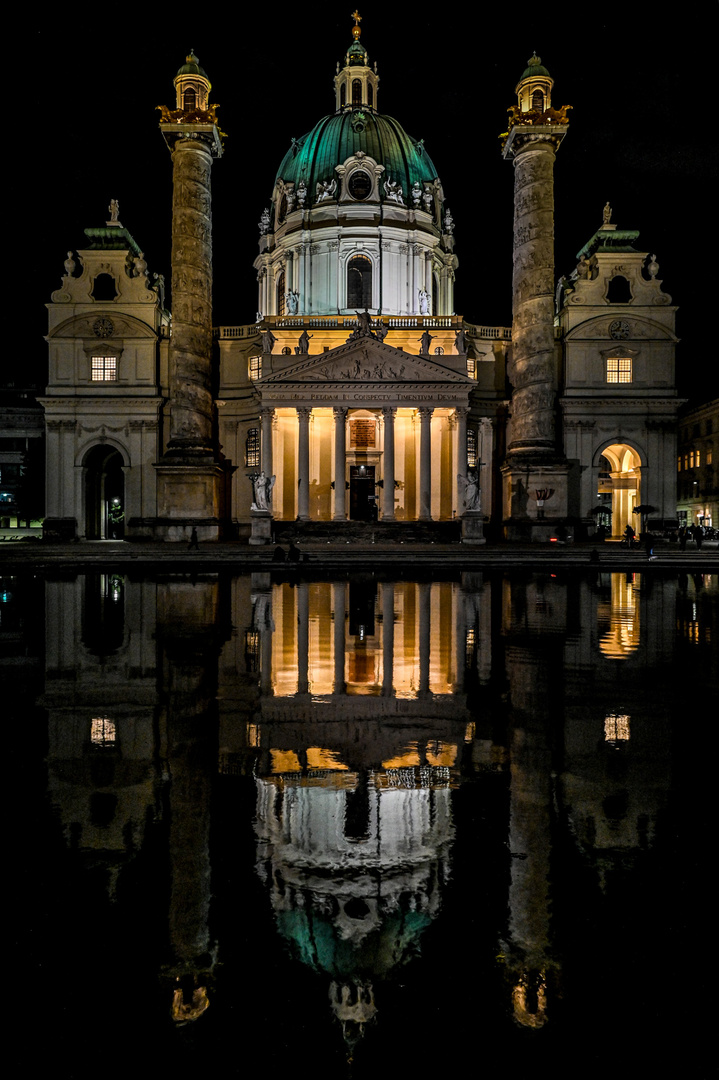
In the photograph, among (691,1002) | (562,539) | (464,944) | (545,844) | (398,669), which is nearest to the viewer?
(691,1002)

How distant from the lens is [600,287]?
190 ft

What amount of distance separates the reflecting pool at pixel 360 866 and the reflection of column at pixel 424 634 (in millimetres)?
112

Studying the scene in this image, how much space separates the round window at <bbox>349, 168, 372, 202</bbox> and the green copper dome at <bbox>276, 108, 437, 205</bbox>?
1.45m

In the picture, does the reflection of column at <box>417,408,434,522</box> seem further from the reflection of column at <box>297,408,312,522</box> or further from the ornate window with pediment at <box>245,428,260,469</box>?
the ornate window with pediment at <box>245,428,260,469</box>

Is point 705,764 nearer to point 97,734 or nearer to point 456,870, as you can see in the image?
point 456,870

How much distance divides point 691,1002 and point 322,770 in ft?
10.4

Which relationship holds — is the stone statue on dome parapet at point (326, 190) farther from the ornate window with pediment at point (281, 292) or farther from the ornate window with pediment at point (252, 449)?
the ornate window with pediment at point (252, 449)

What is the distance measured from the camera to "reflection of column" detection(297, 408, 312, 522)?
5044 cm

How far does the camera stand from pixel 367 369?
5116 centimetres

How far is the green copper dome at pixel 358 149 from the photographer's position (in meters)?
66.9

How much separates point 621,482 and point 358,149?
117 feet

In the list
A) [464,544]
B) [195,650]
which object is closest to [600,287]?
[464,544]

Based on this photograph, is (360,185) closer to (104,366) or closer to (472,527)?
(104,366)

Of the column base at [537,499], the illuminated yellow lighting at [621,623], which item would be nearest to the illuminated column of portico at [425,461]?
the column base at [537,499]
